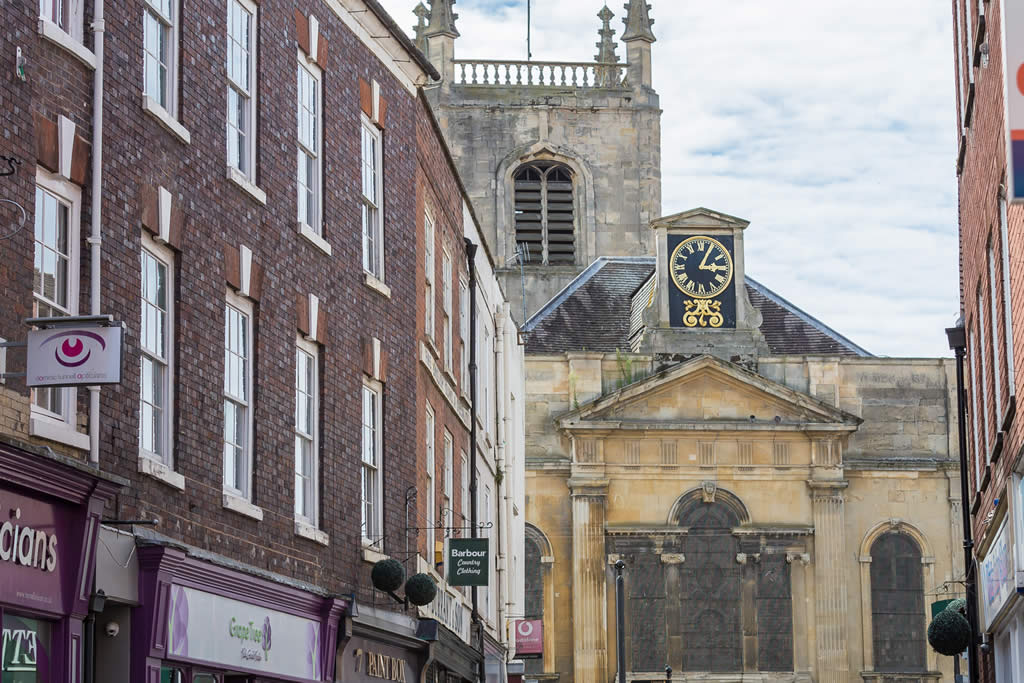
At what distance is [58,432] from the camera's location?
10750 millimetres

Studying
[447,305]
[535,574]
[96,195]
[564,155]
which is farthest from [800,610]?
[96,195]

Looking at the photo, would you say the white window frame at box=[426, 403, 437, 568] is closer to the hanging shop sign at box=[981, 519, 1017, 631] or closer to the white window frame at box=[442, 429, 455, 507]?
the white window frame at box=[442, 429, 455, 507]

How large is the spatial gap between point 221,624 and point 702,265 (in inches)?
1278

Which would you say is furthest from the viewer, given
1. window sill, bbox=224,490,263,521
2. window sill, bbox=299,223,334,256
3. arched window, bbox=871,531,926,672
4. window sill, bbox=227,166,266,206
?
arched window, bbox=871,531,926,672

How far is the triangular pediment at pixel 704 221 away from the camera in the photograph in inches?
1762

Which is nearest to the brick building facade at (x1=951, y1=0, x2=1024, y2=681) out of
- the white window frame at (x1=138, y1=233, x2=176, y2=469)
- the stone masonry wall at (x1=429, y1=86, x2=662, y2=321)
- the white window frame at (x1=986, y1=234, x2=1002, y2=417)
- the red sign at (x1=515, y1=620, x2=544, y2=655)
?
the white window frame at (x1=986, y1=234, x2=1002, y2=417)

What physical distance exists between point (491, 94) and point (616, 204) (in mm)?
4533

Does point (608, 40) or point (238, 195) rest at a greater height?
point (608, 40)

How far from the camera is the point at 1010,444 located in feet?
47.1

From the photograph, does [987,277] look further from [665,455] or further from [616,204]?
[616,204]

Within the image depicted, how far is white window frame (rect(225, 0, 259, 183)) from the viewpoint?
14.5m

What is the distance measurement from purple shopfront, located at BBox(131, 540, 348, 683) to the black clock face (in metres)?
29.5

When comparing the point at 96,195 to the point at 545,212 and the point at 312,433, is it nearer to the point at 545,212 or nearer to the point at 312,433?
the point at 312,433

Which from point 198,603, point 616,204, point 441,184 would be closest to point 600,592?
point 616,204
